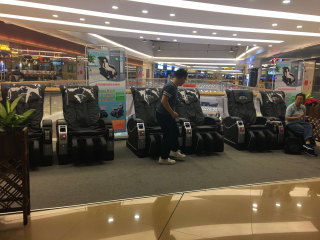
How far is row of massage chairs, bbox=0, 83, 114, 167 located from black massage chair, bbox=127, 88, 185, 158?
46cm

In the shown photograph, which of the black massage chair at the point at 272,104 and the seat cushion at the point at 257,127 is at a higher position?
the black massage chair at the point at 272,104

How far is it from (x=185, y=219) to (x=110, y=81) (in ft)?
11.8

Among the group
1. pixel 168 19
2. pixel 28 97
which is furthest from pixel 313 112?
pixel 28 97

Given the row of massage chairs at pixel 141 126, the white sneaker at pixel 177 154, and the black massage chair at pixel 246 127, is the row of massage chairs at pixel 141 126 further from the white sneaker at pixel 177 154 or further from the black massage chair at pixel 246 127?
the white sneaker at pixel 177 154

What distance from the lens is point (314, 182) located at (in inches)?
131

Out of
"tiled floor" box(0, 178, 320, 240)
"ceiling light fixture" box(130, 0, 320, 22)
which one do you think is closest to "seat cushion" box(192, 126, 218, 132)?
"tiled floor" box(0, 178, 320, 240)

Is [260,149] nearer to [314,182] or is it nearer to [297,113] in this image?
[297,113]

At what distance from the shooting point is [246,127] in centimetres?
484

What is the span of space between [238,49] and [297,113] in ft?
43.0

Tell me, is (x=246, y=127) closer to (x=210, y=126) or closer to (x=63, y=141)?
(x=210, y=126)

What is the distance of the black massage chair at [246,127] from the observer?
15.5ft

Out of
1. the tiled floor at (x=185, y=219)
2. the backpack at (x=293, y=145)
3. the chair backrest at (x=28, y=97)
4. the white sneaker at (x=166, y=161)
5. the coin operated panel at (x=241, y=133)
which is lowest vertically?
the tiled floor at (x=185, y=219)

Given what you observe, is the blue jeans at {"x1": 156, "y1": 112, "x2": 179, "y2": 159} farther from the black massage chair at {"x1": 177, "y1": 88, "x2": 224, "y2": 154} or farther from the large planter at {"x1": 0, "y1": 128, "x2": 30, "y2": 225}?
the large planter at {"x1": 0, "y1": 128, "x2": 30, "y2": 225}

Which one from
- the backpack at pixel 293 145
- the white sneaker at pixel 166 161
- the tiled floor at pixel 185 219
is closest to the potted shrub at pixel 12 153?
the tiled floor at pixel 185 219
